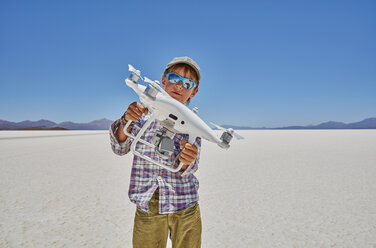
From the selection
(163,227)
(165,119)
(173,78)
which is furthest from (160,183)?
(173,78)

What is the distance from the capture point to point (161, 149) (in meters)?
1.80

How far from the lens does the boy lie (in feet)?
7.11

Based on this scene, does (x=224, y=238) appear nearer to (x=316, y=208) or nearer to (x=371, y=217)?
(x=316, y=208)

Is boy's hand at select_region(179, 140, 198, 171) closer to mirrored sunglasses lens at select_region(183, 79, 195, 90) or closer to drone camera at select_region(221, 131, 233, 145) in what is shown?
drone camera at select_region(221, 131, 233, 145)

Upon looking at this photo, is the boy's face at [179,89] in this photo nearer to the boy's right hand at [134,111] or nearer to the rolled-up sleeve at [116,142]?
the boy's right hand at [134,111]

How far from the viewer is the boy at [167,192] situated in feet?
7.11

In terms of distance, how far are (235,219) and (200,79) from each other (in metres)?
3.86

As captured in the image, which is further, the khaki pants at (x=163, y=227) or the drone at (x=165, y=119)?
the khaki pants at (x=163, y=227)

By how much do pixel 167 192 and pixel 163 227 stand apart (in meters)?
0.38

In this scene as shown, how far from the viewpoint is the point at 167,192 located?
2.21 metres

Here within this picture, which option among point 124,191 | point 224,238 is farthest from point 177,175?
point 124,191

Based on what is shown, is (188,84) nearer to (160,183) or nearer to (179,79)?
(179,79)

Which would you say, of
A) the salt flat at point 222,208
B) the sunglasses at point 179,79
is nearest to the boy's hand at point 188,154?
the sunglasses at point 179,79

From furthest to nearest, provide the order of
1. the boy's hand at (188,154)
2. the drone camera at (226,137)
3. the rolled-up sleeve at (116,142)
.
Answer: the rolled-up sleeve at (116,142), the boy's hand at (188,154), the drone camera at (226,137)
